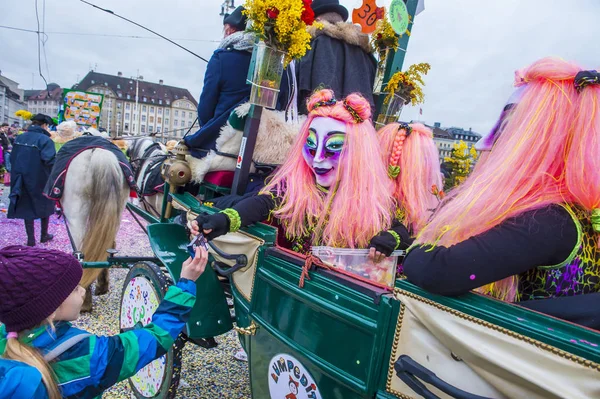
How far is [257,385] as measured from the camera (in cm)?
183

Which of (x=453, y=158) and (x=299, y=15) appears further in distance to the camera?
(x=453, y=158)

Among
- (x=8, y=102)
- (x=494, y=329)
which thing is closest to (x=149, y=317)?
(x=494, y=329)

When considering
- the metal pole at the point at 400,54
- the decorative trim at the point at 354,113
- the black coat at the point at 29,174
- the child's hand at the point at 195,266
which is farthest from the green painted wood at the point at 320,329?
the black coat at the point at 29,174

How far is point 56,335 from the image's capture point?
1224mm

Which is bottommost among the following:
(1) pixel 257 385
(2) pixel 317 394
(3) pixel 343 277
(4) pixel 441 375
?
(1) pixel 257 385

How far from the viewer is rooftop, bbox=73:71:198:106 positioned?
2346 inches

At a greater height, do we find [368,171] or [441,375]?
[368,171]

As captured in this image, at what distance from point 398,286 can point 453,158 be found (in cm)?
349

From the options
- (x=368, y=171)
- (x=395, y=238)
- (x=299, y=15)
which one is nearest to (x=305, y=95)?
(x=299, y=15)

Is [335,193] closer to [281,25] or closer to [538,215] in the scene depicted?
[281,25]

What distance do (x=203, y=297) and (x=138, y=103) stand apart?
6683 cm

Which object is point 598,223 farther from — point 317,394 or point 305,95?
point 305,95

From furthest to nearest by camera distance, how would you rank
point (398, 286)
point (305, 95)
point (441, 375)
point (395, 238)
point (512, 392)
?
point (305, 95)
point (395, 238)
point (398, 286)
point (441, 375)
point (512, 392)

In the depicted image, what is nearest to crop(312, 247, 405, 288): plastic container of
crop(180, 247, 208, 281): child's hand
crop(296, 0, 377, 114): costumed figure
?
crop(180, 247, 208, 281): child's hand
